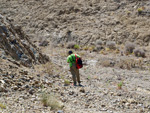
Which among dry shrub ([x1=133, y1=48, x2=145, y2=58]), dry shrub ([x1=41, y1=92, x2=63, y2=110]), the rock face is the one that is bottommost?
dry shrub ([x1=133, y1=48, x2=145, y2=58])

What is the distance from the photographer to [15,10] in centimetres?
2828

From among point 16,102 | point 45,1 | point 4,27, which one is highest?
point 45,1

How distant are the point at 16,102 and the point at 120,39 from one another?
16.5m

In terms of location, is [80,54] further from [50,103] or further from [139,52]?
[50,103]

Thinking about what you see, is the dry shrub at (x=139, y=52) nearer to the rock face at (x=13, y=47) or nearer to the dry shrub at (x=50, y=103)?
the rock face at (x=13, y=47)

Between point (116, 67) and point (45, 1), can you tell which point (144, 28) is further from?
point (45, 1)

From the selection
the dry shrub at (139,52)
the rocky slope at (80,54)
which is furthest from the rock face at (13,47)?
the dry shrub at (139,52)

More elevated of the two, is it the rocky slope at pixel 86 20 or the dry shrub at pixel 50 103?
the rocky slope at pixel 86 20

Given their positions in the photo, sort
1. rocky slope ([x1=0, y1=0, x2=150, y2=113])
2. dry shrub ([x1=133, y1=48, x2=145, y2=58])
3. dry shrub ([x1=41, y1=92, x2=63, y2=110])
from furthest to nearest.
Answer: dry shrub ([x1=133, y1=48, x2=145, y2=58]), rocky slope ([x1=0, y1=0, x2=150, y2=113]), dry shrub ([x1=41, y1=92, x2=63, y2=110])

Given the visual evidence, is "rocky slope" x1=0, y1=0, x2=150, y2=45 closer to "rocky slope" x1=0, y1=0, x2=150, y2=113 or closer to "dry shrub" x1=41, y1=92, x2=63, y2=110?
"rocky slope" x1=0, y1=0, x2=150, y2=113

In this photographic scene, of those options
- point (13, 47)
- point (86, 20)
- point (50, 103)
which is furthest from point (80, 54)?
point (50, 103)

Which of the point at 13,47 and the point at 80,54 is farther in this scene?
the point at 80,54

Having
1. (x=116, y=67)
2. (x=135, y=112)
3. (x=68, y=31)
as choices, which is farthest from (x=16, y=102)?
(x=68, y=31)

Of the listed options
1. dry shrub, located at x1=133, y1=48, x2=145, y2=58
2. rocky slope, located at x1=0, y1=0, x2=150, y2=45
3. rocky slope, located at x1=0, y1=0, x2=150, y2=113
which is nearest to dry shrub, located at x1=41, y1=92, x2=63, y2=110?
rocky slope, located at x1=0, y1=0, x2=150, y2=113
